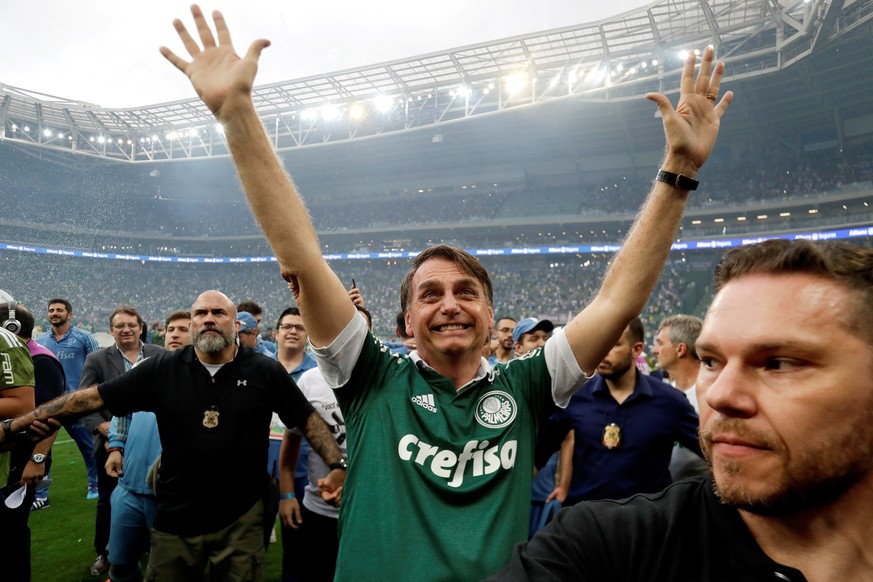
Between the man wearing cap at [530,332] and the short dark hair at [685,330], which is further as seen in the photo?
the man wearing cap at [530,332]

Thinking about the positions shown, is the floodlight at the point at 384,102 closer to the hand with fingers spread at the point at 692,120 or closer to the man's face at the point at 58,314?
the man's face at the point at 58,314

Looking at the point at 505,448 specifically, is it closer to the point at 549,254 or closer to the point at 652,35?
the point at 652,35

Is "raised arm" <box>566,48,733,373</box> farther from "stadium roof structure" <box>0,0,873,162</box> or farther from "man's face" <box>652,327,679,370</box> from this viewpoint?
"stadium roof structure" <box>0,0,873,162</box>

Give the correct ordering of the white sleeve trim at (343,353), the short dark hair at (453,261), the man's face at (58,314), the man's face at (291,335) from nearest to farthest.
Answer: the white sleeve trim at (343,353) → the short dark hair at (453,261) → the man's face at (291,335) → the man's face at (58,314)

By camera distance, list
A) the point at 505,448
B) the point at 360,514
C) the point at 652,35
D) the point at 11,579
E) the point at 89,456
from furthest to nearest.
→ 1. the point at 652,35
2. the point at 89,456
3. the point at 11,579
4. the point at 505,448
5. the point at 360,514

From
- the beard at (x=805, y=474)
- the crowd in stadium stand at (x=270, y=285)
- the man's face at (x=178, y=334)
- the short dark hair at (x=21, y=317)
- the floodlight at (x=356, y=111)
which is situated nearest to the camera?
the beard at (x=805, y=474)

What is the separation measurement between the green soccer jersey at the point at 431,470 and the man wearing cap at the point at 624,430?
4.54ft

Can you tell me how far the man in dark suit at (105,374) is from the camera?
480 cm

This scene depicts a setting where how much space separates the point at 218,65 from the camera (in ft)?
5.48

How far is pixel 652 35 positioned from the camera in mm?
23109

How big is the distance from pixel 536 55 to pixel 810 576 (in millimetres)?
27065

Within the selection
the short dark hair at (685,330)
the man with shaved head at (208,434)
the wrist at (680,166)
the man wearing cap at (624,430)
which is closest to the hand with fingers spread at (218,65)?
the wrist at (680,166)

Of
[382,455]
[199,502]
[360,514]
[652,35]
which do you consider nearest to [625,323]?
[382,455]

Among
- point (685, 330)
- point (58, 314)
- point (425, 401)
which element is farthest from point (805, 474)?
point (58, 314)
